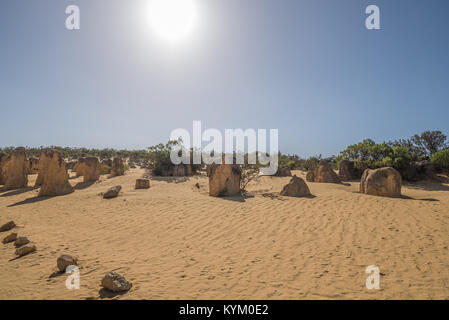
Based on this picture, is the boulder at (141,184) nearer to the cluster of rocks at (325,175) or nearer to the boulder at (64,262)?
the boulder at (64,262)

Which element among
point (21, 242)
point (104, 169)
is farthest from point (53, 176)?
point (104, 169)

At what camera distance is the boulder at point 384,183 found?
826cm

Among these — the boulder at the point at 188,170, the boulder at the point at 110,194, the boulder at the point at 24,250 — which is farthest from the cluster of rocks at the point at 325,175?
the boulder at the point at 24,250

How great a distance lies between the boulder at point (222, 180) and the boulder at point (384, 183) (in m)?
5.34

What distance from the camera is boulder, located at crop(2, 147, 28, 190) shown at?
37.8 ft

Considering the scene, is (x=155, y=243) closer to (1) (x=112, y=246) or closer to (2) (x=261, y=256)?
(1) (x=112, y=246)

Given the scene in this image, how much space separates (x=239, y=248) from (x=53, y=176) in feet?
31.8

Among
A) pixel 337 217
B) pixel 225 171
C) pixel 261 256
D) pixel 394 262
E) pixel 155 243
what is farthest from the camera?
pixel 225 171

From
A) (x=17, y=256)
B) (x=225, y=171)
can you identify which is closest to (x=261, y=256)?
(x=17, y=256)

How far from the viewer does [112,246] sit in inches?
177

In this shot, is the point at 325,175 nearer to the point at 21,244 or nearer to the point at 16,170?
the point at 21,244

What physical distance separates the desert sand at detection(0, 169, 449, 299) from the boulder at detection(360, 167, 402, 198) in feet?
2.30
